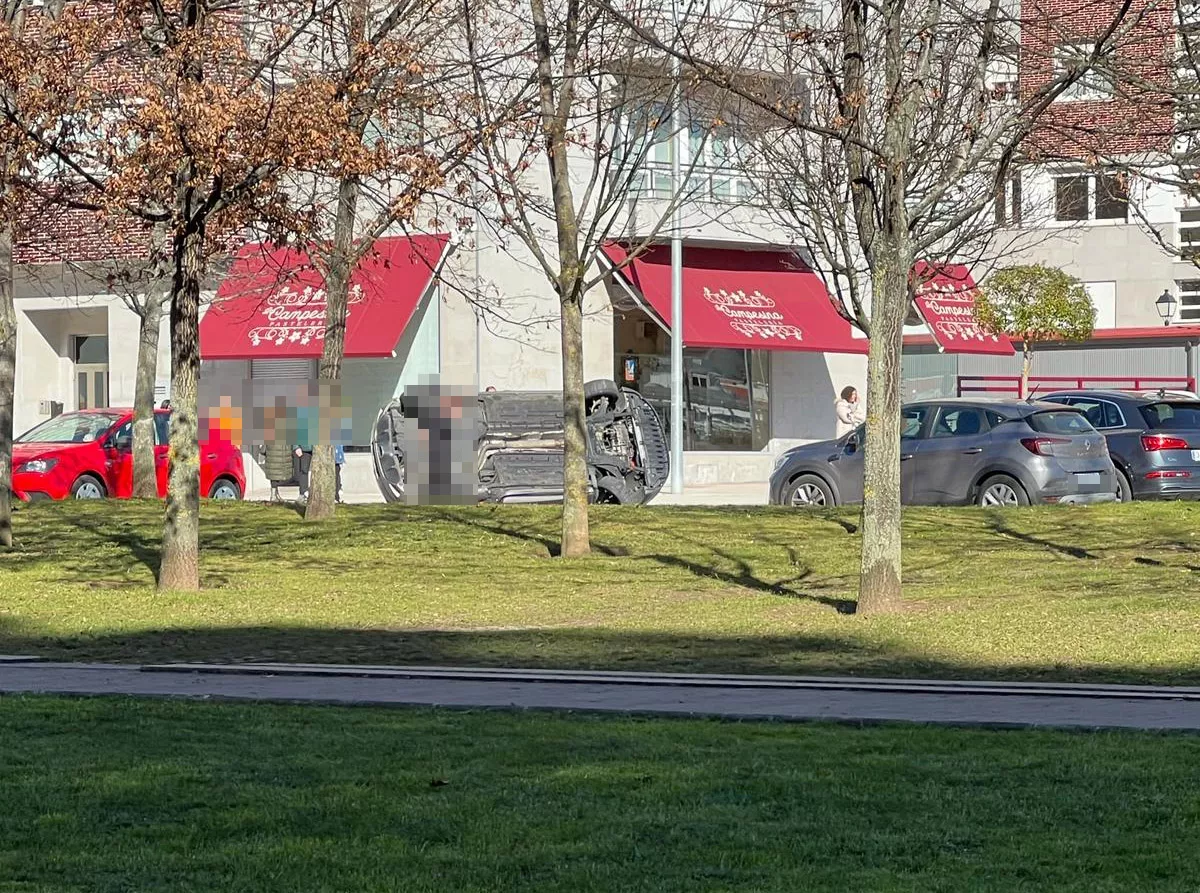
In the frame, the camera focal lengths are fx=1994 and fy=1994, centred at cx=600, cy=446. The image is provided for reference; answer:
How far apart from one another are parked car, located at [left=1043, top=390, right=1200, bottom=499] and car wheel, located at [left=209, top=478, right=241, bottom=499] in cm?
1225

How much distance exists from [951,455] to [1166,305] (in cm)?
2945

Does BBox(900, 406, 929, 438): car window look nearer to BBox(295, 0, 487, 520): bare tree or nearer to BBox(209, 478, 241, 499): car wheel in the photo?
BBox(295, 0, 487, 520): bare tree

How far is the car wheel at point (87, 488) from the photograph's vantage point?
2817 centimetres

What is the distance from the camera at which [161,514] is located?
2300cm

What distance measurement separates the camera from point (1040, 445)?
23328mm

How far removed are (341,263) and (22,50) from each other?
756 cm

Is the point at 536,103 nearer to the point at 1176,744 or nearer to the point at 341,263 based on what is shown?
the point at 341,263

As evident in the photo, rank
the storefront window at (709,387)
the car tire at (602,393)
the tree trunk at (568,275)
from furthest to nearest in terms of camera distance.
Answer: the storefront window at (709,387) → the car tire at (602,393) → the tree trunk at (568,275)

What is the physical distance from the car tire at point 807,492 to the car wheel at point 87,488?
9803mm

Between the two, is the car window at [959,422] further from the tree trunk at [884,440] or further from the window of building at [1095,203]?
the tree trunk at [884,440]

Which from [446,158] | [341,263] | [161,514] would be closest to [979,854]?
[446,158]

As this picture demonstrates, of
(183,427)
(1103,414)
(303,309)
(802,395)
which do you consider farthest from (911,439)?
(802,395)

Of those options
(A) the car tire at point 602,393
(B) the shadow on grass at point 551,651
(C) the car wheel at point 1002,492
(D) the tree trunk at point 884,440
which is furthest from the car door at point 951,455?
(B) the shadow on grass at point 551,651

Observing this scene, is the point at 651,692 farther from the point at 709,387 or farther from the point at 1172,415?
the point at 709,387
